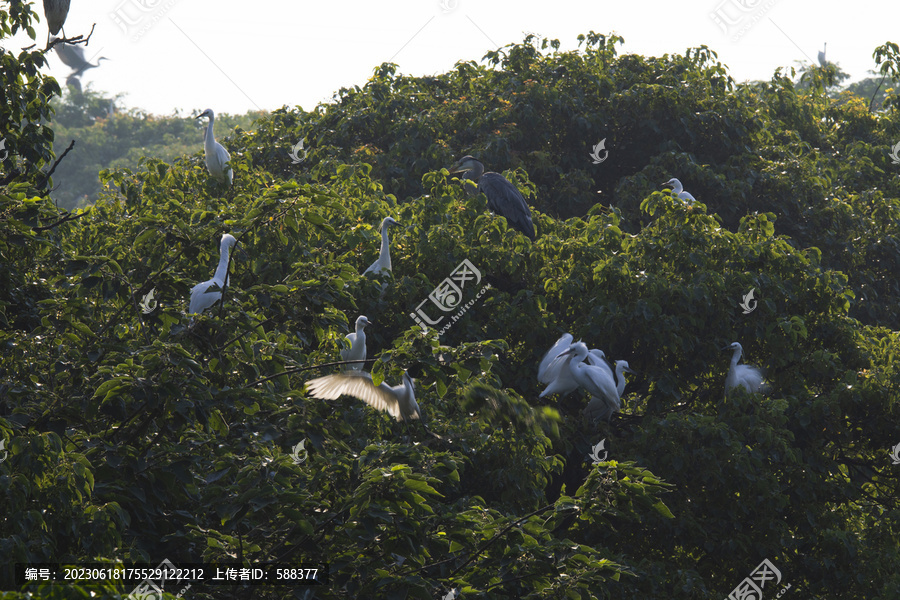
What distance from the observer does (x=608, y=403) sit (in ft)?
22.4

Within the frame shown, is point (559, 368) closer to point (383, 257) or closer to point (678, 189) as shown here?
point (383, 257)

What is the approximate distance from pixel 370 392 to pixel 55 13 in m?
4.79

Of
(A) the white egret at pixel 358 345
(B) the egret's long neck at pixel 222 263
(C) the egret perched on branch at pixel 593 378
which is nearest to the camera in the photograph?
(B) the egret's long neck at pixel 222 263

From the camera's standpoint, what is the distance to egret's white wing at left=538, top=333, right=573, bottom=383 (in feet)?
21.6

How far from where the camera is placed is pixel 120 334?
→ 5102 millimetres

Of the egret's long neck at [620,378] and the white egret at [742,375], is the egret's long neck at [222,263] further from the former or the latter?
the white egret at [742,375]

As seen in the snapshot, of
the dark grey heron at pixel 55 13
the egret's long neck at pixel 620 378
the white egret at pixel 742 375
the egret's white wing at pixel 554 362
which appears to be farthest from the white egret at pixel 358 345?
the dark grey heron at pixel 55 13

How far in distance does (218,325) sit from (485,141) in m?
7.23

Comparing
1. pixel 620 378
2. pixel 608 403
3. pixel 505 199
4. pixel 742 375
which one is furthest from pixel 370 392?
pixel 505 199

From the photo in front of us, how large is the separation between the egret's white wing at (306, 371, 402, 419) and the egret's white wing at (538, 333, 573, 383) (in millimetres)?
1914

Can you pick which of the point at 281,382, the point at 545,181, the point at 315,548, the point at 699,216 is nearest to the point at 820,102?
the point at 545,181

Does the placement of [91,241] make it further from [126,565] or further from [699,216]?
[699,216]

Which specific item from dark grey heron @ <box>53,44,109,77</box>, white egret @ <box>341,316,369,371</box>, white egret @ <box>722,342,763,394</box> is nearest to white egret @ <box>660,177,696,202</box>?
white egret @ <box>722,342,763,394</box>

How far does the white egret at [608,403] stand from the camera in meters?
6.79
